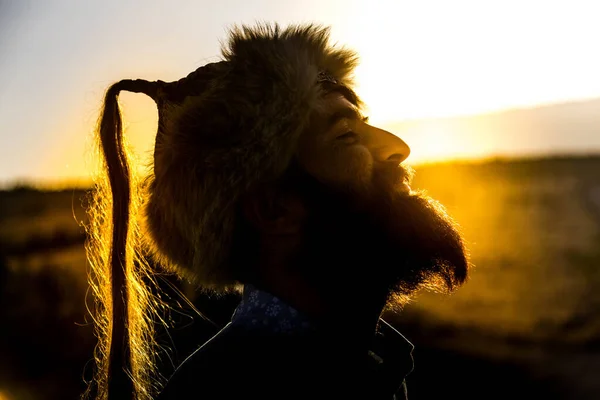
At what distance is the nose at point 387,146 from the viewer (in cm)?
151

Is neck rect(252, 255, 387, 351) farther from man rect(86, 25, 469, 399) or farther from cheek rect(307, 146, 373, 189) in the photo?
cheek rect(307, 146, 373, 189)

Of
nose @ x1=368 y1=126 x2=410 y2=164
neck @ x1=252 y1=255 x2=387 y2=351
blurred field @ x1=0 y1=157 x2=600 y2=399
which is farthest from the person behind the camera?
blurred field @ x1=0 y1=157 x2=600 y2=399

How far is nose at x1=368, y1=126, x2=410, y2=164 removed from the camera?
1.51 metres

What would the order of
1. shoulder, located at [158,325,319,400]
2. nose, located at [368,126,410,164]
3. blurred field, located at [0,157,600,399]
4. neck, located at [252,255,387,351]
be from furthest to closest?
Result: blurred field, located at [0,157,600,399], nose, located at [368,126,410,164], neck, located at [252,255,387,351], shoulder, located at [158,325,319,400]

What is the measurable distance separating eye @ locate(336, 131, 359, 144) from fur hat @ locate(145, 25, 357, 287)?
0.29 feet

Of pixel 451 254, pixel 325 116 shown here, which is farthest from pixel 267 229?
pixel 451 254

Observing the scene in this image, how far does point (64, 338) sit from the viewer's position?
5.98m

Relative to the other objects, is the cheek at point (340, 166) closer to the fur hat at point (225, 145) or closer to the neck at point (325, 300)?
the fur hat at point (225, 145)

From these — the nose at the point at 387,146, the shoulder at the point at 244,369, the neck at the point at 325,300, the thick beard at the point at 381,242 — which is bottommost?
the shoulder at the point at 244,369

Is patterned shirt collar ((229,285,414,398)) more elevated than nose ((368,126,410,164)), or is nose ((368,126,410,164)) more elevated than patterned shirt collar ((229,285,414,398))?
nose ((368,126,410,164))

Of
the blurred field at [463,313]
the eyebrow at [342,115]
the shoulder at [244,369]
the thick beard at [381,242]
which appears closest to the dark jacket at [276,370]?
the shoulder at [244,369]

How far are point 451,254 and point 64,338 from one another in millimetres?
5177

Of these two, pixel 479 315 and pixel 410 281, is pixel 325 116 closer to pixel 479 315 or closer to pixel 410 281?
pixel 410 281

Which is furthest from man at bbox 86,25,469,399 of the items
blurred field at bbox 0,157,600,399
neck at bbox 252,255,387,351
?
blurred field at bbox 0,157,600,399
